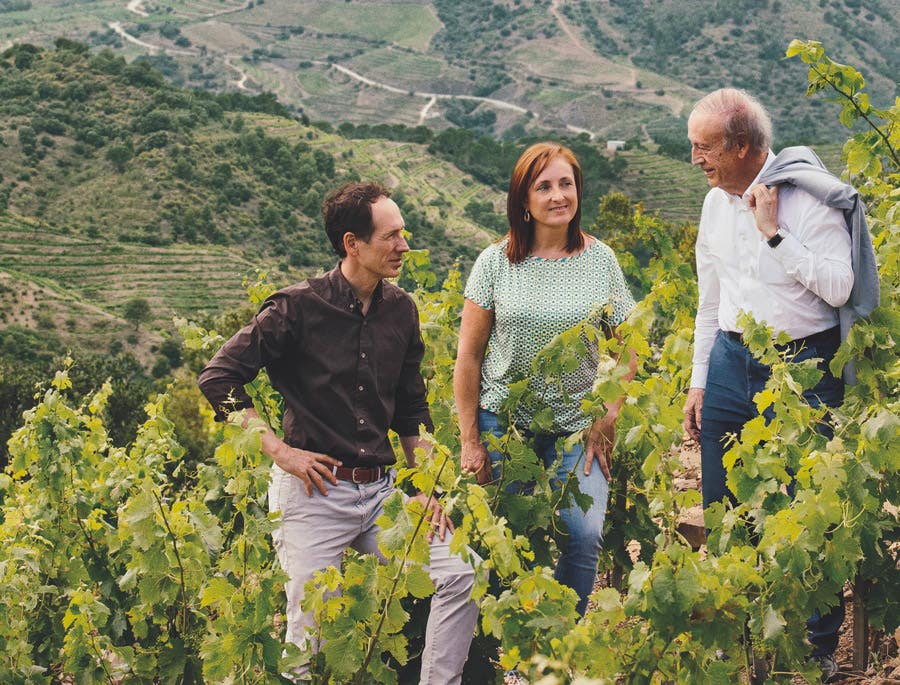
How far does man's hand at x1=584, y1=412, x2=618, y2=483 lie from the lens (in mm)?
2918

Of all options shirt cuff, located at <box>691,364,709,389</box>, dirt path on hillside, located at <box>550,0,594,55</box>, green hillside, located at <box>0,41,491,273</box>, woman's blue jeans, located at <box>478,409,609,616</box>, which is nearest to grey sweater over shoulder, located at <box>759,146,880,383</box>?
shirt cuff, located at <box>691,364,709,389</box>

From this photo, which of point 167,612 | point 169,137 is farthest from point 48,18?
point 167,612

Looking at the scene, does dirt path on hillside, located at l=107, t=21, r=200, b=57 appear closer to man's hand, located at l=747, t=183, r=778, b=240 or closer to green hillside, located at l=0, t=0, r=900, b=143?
green hillside, located at l=0, t=0, r=900, b=143

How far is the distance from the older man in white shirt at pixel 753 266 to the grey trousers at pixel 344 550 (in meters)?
0.96

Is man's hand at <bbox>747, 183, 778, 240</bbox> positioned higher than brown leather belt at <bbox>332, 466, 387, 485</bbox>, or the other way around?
man's hand at <bbox>747, 183, 778, 240</bbox>

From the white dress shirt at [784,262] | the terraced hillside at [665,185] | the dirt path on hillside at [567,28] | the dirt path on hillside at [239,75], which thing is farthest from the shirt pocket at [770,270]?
the dirt path on hillside at [567,28]

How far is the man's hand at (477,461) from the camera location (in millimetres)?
2982

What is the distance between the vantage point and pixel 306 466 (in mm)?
2729

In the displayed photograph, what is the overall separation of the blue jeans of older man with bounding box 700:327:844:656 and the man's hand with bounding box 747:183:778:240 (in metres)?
0.35

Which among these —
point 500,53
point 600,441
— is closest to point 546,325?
point 600,441

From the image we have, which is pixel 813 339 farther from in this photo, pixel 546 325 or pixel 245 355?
pixel 245 355

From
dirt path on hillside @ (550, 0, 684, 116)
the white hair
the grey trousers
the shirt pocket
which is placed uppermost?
the white hair

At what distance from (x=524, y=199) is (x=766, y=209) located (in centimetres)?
A: 67

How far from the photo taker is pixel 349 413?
2.83 metres
